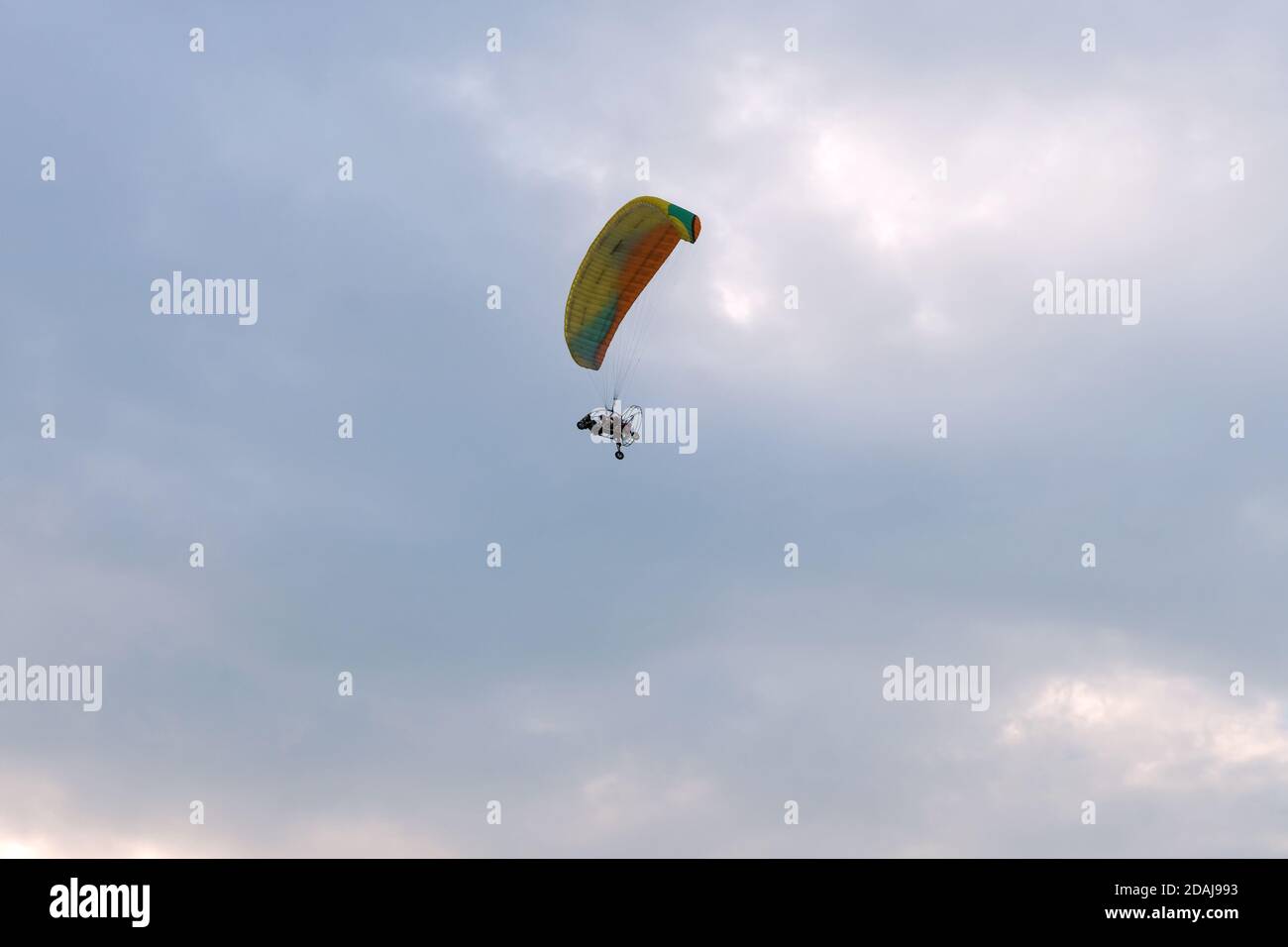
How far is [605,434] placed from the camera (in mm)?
84375
